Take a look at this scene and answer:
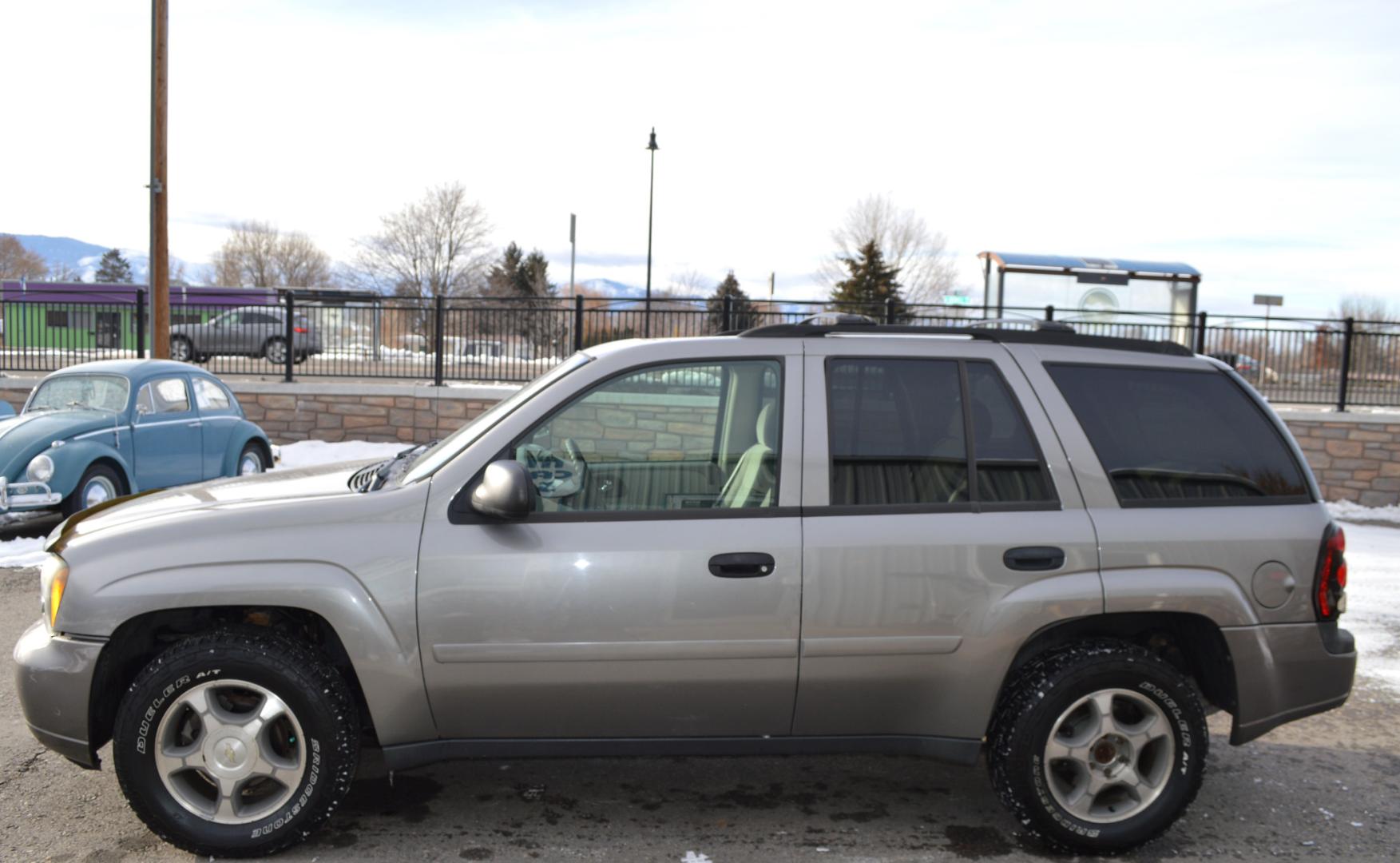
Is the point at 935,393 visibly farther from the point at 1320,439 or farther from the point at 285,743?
the point at 1320,439

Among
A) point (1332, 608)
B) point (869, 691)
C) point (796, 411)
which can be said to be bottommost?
point (869, 691)

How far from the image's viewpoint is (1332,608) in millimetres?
3881

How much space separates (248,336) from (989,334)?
52.5ft

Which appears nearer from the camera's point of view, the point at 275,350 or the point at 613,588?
the point at 613,588

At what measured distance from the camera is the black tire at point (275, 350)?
16016mm

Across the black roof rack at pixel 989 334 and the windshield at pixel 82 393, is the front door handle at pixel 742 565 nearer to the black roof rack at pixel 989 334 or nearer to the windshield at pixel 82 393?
the black roof rack at pixel 989 334

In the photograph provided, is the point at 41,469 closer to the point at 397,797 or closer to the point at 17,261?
the point at 397,797

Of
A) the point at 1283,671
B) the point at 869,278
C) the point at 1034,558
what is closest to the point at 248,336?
the point at 1034,558

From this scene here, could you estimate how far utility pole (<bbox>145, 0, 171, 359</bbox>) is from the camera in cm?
1381

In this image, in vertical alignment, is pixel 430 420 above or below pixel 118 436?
below

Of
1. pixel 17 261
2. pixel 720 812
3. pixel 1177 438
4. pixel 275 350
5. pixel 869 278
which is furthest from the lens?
pixel 17 261

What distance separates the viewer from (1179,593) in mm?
3701

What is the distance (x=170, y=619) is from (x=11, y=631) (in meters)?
3.54

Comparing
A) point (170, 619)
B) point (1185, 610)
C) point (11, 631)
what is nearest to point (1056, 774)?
Answer: point (1185, 610)
